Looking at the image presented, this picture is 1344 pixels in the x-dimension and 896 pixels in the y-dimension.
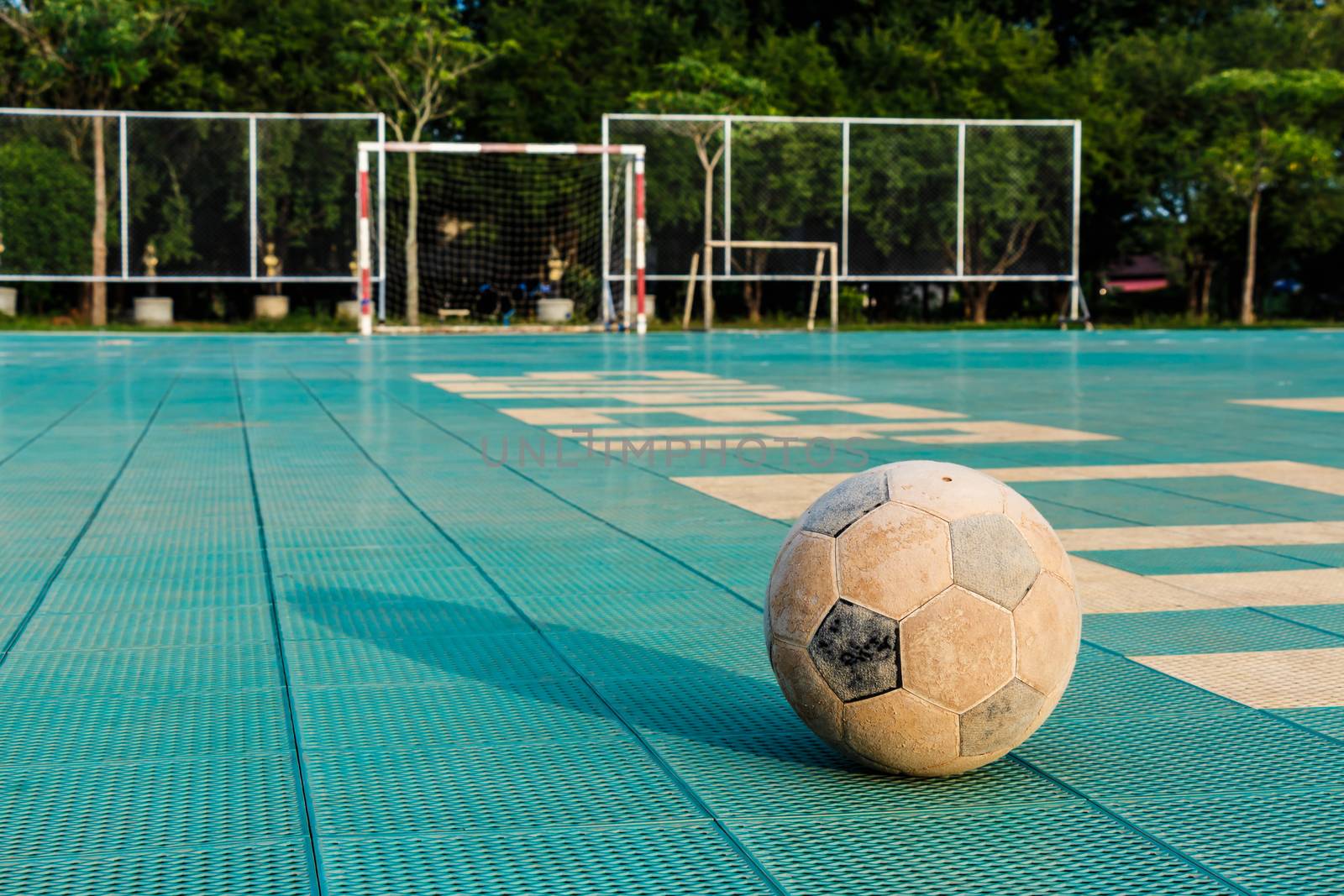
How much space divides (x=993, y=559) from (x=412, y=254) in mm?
29092

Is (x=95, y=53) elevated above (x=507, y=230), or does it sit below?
above

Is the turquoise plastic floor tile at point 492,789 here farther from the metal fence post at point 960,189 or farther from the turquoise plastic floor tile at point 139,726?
the metal fence post at point 960,189

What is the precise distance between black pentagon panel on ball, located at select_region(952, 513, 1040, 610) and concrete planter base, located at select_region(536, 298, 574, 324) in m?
29.6

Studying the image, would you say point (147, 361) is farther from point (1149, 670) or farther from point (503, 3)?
point (503, 3)

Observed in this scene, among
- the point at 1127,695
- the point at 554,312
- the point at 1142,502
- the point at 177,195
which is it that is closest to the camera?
the point at 1127,695

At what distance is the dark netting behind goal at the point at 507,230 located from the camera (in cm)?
3309

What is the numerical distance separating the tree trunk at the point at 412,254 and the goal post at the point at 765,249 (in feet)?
17.7

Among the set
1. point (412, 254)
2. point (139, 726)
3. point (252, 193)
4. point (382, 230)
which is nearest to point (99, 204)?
point (252, 193)

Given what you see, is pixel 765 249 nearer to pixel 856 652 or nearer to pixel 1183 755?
pixel 1183 755

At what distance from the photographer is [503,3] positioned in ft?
140

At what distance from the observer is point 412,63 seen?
34.9 m

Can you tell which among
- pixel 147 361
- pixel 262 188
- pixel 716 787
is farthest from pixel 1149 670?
pixel 262 188

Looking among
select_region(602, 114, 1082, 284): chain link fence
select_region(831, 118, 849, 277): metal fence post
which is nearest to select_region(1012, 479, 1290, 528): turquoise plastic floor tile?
select_region(602, 114, 1082, 284): chain link fence

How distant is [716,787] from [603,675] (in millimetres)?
1089
